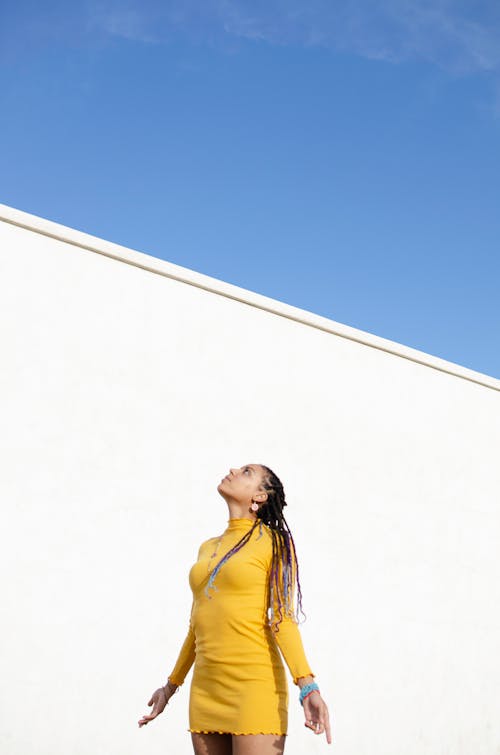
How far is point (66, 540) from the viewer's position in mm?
4703

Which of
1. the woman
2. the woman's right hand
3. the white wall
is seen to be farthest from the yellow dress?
the white wall

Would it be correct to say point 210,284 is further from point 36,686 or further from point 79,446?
point 36,686

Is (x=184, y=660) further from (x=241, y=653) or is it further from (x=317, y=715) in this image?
(x=317, y=715)

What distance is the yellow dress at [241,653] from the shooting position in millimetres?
2570

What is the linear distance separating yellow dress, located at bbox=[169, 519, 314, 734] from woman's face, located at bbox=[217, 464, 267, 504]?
0.19 meters

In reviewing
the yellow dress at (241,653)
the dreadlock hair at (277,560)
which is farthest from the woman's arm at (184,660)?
the dreadlock hair at (277,560)

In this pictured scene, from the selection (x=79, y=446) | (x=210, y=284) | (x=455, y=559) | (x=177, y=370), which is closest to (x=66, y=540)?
(x=79, y=446)

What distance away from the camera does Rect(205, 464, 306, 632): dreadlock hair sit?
2.71m

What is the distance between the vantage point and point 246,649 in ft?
8.65

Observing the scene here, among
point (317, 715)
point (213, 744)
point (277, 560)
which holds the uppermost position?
point (277, 560)

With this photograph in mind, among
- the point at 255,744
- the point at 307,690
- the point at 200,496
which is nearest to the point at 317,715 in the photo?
the point at 307,690

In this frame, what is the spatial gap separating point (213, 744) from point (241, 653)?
0.31 m

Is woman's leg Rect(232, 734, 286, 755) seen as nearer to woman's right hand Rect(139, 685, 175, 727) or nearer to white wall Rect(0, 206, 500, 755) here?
woman's right hand Rect(139, 685, 175, 727)

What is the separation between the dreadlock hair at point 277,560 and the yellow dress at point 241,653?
0.8 inches
